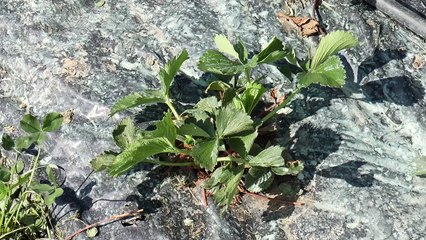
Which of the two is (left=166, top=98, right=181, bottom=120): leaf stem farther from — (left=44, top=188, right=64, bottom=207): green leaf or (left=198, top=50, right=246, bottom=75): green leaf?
(left=44, top=188, right=64, bottom=207): green leaf

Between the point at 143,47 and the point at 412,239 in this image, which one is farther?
the point at 143,47

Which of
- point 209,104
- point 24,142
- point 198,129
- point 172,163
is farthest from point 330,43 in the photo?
point 24,142

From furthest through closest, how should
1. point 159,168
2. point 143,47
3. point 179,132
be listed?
point 143,47 → point 159,168 → point 179,132

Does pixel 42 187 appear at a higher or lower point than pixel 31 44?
lower

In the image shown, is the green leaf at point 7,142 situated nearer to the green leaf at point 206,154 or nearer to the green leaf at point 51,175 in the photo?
the green leaf at point 51,175

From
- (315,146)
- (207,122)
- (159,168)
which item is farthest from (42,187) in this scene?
(315,146)

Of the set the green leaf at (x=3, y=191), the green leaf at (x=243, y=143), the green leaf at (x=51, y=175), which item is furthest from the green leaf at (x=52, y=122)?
the green leaf at (x=243, y=143)

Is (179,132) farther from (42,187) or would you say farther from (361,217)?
(361,217)
